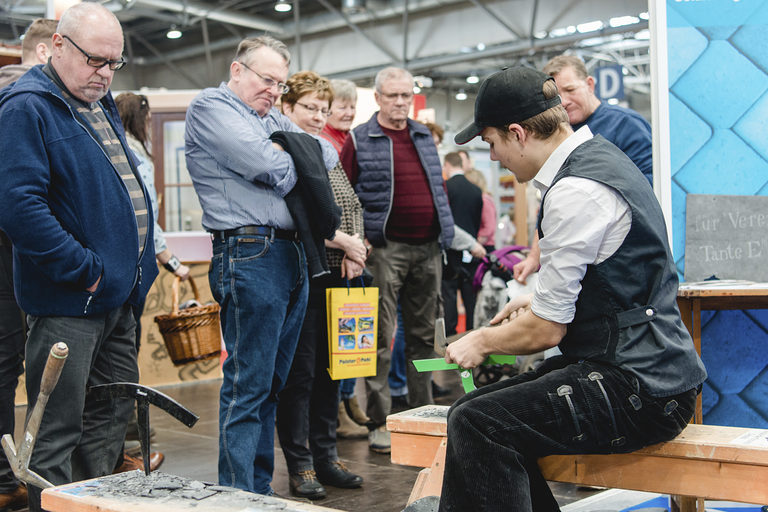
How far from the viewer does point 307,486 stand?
313 centimetres

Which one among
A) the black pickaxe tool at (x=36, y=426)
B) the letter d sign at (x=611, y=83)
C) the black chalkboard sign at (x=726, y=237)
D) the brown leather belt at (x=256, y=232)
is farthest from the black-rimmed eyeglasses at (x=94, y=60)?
the letter d sign at (x=611, y=83)

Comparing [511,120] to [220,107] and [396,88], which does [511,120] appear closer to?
[220,107]

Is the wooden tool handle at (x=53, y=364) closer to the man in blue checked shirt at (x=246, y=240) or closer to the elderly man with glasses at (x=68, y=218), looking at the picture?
the elderly man with glasses at (x=68, y=218)

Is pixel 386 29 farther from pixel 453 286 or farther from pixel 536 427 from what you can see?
pixel 536 427

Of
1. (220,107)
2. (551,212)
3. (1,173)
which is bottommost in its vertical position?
(551,212)

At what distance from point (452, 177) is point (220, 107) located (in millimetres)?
3780

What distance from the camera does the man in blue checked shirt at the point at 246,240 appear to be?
267cm

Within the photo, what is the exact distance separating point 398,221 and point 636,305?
2.26m

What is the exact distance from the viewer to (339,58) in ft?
46.5

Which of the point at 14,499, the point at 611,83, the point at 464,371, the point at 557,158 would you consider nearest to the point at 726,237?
the point at 557,158

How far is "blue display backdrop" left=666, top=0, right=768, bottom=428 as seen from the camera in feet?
10.4

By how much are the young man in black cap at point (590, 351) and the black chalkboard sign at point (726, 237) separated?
1.35 m

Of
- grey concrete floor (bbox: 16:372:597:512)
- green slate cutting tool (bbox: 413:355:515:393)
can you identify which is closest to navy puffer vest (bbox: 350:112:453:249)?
grey concrete floor (bbox: 16:372:597:512)

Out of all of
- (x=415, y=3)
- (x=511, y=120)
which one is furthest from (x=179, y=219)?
→ (x=511, y=120)
